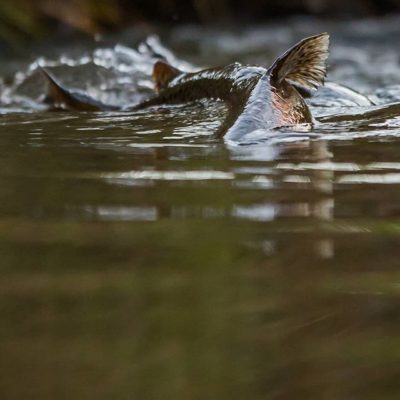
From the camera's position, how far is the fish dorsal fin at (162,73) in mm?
4877

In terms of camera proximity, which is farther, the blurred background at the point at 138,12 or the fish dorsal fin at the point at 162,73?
the blurred background at the point at 138,12

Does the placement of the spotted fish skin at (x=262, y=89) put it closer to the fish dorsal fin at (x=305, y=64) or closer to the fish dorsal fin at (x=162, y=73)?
the fish dorsal fin at (x=305, y=64)

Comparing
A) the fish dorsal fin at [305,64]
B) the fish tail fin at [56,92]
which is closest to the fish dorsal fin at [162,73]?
the fish tail fin at [56,92]

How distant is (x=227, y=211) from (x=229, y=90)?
2.05 metres

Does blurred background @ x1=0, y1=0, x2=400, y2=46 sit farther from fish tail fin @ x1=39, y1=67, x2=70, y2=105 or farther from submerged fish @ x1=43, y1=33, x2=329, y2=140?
submerged fish @ x1=43, y1=33, x2=329, y2=140

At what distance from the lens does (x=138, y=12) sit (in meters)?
10.8

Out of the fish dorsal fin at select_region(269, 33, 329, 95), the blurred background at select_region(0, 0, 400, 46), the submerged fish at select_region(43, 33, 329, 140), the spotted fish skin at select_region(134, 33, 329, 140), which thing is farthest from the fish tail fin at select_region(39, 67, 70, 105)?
the blurred background at select_region(0, 0, 400, 46)

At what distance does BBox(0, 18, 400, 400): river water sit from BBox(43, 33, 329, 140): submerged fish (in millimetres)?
135

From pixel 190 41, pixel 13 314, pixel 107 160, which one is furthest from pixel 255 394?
pixel 190 41

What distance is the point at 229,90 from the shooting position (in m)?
4.02

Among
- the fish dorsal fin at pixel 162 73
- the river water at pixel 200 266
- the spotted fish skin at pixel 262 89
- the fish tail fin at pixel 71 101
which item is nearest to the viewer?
the river water at pixel 200 266

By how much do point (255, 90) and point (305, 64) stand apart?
0.35 metres

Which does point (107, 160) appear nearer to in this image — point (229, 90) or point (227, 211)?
point (227, 211)

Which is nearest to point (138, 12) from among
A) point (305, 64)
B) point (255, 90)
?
point (305, 64)
